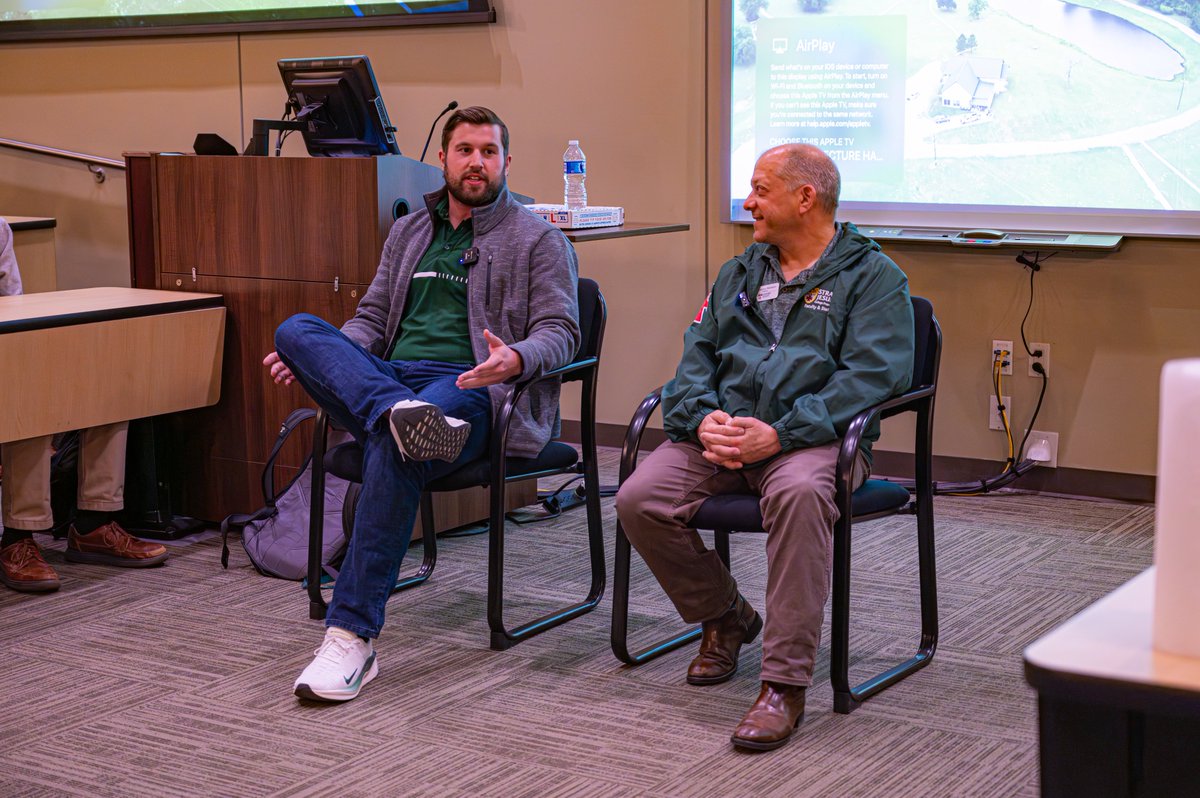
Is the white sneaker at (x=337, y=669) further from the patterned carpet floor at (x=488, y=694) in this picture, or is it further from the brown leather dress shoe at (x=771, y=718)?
the brown leather dress shoe at (x=771, y=718)

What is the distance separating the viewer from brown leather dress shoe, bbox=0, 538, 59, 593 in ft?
10.9

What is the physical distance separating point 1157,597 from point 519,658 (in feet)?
6.66

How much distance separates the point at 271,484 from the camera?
3.69 metres

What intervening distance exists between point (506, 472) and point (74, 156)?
387cm

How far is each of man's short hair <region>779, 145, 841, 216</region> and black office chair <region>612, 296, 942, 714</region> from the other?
0.96 feet

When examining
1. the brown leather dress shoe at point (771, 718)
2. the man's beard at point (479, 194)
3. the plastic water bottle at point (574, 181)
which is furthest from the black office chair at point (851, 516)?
the plastic water bottle at point (574, 181)

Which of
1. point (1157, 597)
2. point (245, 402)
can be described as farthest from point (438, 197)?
point (1157, 597)

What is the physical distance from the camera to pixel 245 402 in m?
3.80

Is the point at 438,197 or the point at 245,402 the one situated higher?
the point at 438,197

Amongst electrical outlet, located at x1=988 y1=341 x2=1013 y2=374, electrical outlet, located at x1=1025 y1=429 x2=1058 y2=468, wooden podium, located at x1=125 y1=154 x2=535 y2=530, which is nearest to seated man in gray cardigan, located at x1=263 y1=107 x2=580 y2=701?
wooden podium, located at x1=125 y1=154 x2=535 y2=530

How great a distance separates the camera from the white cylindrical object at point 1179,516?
927 millimetres

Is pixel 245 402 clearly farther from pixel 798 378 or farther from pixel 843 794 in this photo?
pixel 843 794

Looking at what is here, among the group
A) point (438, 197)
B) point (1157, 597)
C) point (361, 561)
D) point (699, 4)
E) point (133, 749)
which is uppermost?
point (699, 4)

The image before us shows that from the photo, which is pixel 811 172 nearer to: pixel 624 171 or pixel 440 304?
pixel 440 304
